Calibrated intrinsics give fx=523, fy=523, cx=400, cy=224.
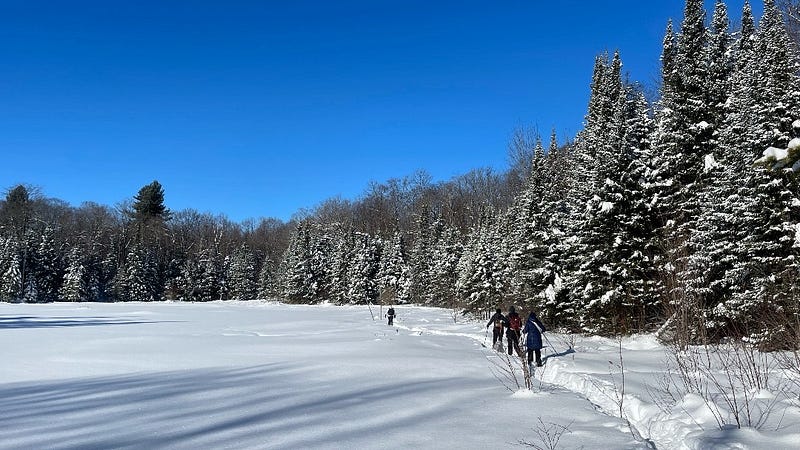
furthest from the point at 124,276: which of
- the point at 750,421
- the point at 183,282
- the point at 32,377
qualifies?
the point at 750,421

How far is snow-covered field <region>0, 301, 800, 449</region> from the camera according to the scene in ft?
20.6

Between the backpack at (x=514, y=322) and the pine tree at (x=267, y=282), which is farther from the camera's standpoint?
the pine tree at (x=267, y=282)

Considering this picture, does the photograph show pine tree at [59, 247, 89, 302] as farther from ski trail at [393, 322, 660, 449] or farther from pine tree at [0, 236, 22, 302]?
ski trail at [393, 322, 660, 449]

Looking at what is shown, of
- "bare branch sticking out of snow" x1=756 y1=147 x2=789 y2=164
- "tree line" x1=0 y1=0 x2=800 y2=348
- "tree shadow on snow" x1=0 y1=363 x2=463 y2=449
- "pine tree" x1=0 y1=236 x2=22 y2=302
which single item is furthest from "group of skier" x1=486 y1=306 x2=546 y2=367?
"pine tree" x1=0 y1=236 x2=22 y2=302

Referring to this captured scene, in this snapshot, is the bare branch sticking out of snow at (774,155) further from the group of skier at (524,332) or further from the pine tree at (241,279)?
the pine tree at (241,279)

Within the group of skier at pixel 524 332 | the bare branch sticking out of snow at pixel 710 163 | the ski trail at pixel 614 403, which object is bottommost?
the ski trail at pixel 614 403

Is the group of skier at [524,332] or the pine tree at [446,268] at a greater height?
the pine tree at [446,268]

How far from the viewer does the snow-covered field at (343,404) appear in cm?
628

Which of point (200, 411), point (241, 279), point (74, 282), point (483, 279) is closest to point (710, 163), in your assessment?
point (483, 279)

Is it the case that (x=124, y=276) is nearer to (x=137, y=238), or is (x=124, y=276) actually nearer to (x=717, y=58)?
(x=137, y=238)

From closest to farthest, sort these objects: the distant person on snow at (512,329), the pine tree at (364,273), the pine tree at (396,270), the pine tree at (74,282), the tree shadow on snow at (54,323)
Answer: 1. the distant person on snow at (512,329)
2. the tree shadow on snow at (54,323)
3. the pine tree at (396,270)
4. the pine tree at (364,273)
5. the pine tree at (74,282)

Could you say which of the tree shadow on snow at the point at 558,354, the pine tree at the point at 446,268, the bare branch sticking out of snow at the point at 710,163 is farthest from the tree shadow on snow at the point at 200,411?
the pine tree at the point at 446,268

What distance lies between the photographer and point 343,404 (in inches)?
328

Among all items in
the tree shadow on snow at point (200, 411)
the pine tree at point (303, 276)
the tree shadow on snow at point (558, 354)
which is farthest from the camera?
the pine tree at point (303, 276)
